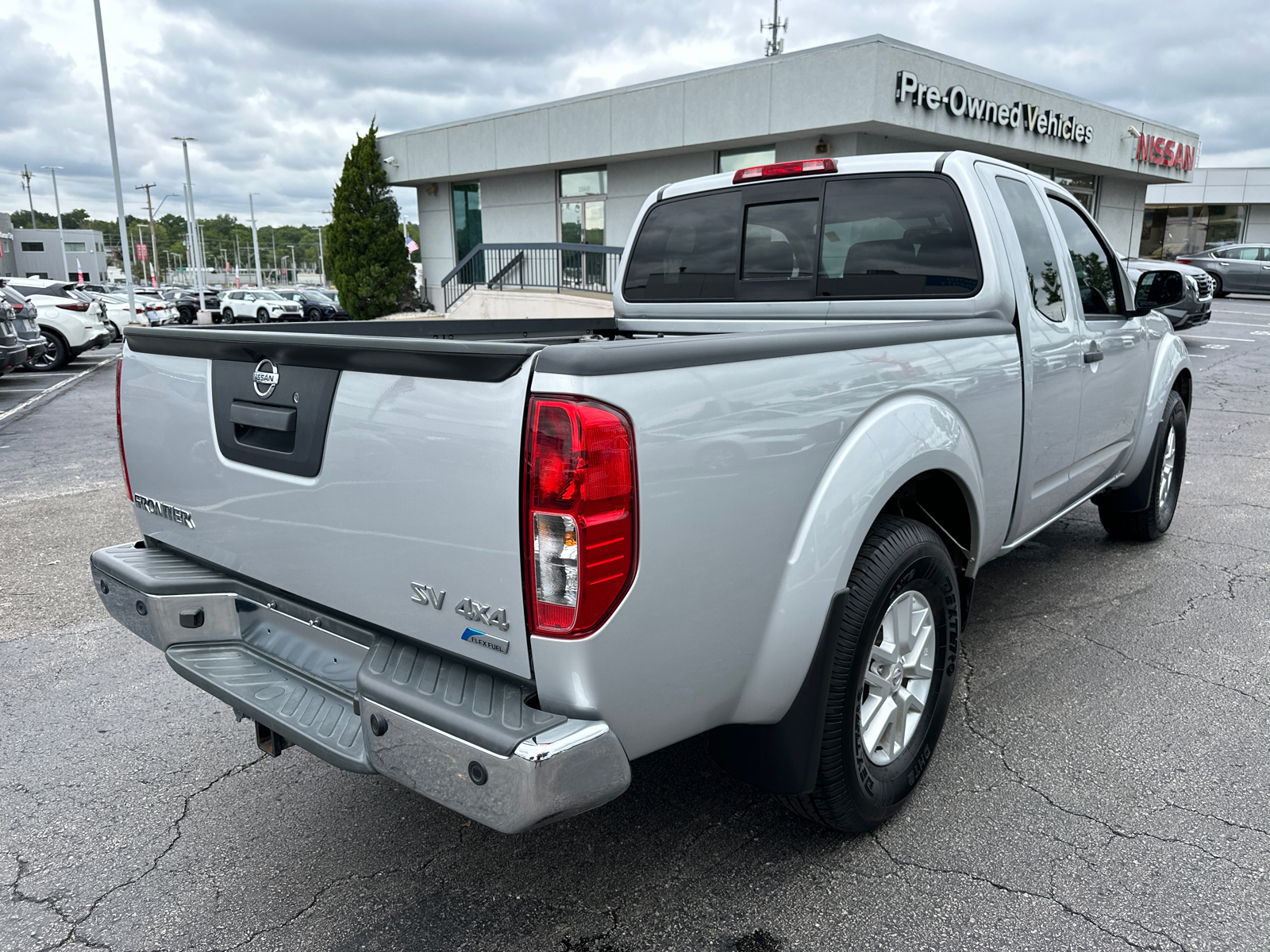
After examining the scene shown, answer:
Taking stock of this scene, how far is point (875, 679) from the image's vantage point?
8.49 feet

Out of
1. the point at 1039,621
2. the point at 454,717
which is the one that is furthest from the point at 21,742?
the point at 1039,621

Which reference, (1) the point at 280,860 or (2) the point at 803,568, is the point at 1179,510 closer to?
(2) the point at 803,568

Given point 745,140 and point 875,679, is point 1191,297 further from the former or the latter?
point 875,679

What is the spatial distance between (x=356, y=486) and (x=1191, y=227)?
178 ft

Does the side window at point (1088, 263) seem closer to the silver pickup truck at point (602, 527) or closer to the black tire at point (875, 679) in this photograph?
the silver pickup truck at point (602, 527)

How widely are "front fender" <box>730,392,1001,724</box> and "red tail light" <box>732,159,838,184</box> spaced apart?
1.59 m

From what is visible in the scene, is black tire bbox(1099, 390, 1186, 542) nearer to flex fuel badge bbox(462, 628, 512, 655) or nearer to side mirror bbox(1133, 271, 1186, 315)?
side mirror bbox(1133, 271, 1186, 315)

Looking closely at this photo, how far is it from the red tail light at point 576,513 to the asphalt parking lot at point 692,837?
3.37 ft

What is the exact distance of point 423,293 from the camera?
99.9 ft

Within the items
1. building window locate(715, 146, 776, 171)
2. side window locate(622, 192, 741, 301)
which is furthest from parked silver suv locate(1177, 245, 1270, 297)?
side window locate(622, 192, 741, 301)

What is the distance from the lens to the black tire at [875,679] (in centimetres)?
235

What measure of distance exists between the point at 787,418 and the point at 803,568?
37 cm

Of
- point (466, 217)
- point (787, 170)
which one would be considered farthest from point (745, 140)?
point (787, 170)

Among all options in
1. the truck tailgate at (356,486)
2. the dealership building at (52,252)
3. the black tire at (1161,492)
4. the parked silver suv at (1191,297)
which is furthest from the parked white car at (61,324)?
the dealership building at (52,252)
